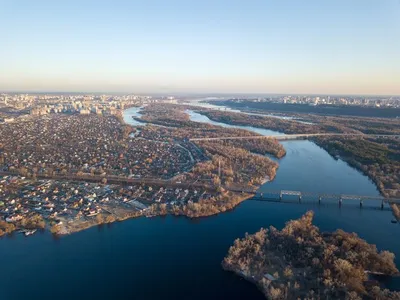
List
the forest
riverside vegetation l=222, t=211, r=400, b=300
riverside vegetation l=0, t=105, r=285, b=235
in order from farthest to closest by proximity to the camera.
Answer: the forest, riverside vegetation l=0, t=105, r=285, b=235, riverside vegetation l=222, t=211, r=400, b=300

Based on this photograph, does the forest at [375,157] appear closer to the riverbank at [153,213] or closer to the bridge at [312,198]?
the bridge at [312,198]

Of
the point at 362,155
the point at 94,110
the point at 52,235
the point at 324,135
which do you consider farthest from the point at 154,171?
the point at 94,110

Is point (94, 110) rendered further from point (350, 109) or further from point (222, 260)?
point (222, 260)

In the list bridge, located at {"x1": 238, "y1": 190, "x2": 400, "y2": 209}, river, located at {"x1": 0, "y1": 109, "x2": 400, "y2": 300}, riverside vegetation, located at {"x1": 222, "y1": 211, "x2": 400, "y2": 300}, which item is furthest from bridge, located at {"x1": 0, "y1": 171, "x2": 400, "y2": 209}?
riverside vegetation, located at {"x1": 222, "y1": 211, "x2": 400, "y2": 300}

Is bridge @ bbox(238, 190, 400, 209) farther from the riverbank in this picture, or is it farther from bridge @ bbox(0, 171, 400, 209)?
the riverbank

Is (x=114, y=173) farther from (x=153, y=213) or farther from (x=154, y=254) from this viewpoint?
(x=154, y=254)

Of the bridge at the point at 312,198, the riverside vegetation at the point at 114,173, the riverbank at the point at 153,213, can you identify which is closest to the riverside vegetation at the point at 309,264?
the riverbank at the point at 153,213
